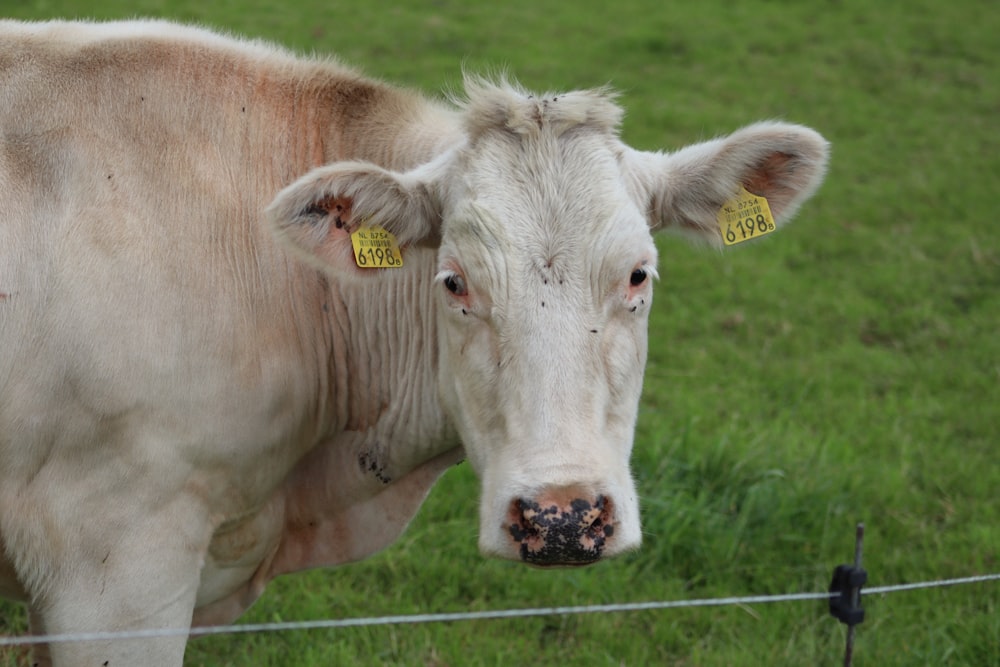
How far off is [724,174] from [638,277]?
607 millimetres

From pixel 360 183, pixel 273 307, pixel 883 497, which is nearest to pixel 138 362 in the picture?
pixel 273 307

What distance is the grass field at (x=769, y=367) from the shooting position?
201 inches

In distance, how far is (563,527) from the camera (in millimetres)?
3047

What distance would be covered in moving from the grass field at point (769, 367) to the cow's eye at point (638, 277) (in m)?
2.10

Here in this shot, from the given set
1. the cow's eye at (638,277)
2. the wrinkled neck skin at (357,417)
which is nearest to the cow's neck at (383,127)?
the wrinkled neck skin at (357,417)

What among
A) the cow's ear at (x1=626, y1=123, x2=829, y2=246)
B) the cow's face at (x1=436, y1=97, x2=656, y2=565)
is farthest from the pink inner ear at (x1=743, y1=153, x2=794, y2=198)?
the cow's face at (x1=436, y1=97, x2=656, y2=565)

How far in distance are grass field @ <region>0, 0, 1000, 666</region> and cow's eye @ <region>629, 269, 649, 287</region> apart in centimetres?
Answer: 210

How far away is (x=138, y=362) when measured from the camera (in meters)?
3.53

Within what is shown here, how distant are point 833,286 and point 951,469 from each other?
254 centimetres

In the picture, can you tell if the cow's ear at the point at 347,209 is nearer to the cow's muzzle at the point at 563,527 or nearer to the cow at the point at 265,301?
the cow at the point at 265,301

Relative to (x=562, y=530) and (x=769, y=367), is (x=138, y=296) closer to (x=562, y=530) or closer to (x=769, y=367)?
(x=562, y=530)

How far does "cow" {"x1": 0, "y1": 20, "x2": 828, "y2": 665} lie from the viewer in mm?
3340

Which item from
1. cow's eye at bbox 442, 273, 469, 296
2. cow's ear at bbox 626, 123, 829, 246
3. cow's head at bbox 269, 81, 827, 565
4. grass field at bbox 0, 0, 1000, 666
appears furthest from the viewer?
grass field at bbox 0, 0, 1000, 666

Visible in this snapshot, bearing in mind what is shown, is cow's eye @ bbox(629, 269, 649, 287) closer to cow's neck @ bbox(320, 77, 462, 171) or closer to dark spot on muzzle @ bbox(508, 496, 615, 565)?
dark spot on muzzle @ bbox(508, 496, 615, 565)
